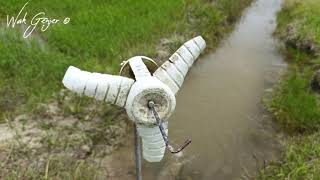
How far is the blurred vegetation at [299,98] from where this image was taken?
4.03 meters

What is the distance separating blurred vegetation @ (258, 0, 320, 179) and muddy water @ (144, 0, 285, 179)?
209mm

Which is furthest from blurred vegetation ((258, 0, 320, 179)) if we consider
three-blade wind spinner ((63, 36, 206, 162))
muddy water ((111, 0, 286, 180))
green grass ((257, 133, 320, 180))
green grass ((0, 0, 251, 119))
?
three-blade wind spinner ((63, 36, 206, 162))

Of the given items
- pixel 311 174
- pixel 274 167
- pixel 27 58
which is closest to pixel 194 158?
pixel 274 167

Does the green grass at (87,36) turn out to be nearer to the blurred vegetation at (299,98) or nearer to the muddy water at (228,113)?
the muddy water at (228,113)

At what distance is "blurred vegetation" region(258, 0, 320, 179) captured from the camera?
4.03 metres

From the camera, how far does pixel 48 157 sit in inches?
161

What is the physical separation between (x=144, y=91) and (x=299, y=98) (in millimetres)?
2805

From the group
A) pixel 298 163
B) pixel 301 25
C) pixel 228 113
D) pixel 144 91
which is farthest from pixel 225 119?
pixel 301 25

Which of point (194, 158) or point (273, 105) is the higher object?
point (273, 105)

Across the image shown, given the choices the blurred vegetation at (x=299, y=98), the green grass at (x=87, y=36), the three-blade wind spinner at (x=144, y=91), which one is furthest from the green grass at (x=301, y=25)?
the three-blade wind spinner at (x=144, y=91)

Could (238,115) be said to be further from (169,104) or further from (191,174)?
(169,104)

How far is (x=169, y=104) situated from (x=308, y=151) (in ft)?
5.94

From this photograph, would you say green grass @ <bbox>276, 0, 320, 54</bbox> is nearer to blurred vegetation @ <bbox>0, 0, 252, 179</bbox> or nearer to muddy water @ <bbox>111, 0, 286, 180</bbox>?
muddy water @ <bbox>111, 0, 286, 180</bbox>

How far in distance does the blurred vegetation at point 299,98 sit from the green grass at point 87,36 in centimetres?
117
